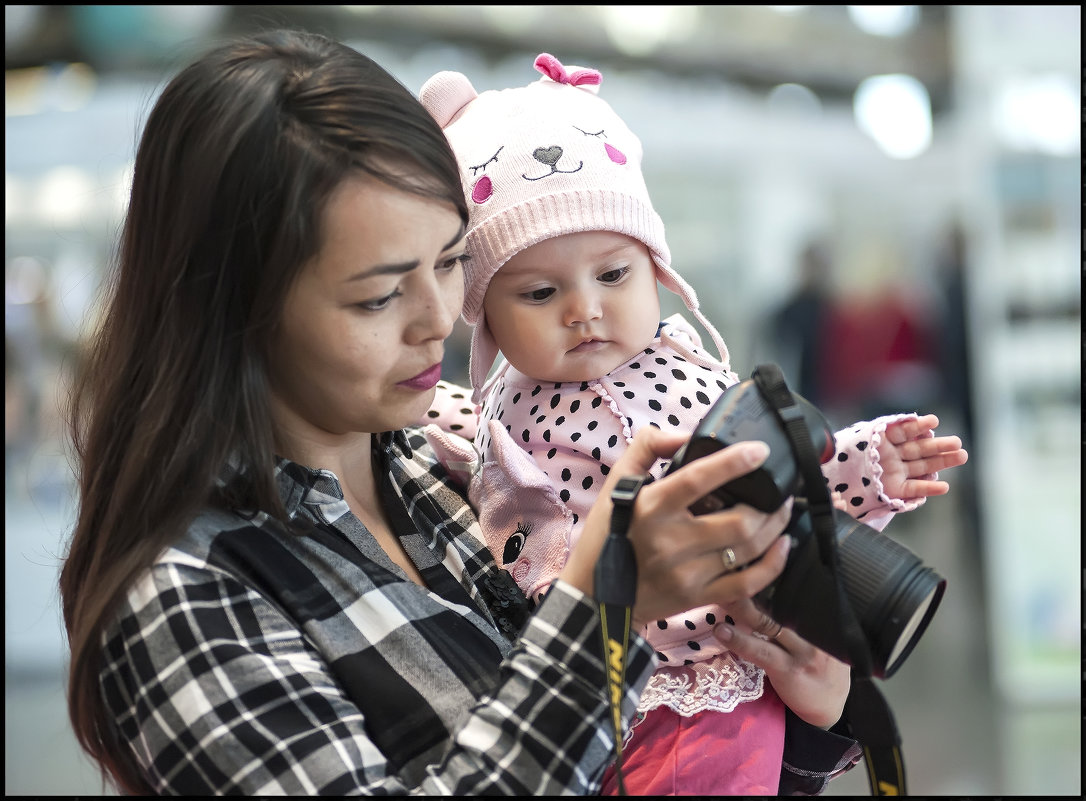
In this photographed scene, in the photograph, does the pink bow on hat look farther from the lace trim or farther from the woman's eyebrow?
the lace trim

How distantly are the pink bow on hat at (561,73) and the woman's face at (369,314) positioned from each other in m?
0.46

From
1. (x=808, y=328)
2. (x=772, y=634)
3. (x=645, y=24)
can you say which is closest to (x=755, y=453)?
(x=772, y=634)

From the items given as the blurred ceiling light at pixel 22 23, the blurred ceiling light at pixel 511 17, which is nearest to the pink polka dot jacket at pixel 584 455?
the blurred ceiling light at pixel 22 23

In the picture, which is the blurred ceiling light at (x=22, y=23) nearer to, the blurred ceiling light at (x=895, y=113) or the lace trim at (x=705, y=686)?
the lace trim at (x=705, y=686)

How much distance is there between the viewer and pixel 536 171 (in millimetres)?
1471

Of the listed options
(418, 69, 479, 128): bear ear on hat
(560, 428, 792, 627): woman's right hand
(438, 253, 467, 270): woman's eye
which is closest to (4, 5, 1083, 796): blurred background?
(418, 69, 479, 128): bear ear on hat

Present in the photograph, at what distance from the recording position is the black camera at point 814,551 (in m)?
1.03

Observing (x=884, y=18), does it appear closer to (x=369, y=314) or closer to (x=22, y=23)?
(x=22, y=23)

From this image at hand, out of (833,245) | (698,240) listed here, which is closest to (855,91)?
(833,245)

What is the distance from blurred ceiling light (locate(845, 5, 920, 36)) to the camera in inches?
342

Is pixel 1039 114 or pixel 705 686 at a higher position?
pixel 1039 114

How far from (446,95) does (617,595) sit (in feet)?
2.80

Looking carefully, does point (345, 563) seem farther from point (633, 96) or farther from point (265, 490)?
point (633, 96)

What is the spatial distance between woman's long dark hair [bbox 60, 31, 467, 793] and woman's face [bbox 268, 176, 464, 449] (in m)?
0.02
